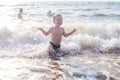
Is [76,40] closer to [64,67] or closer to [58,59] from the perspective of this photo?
[58,59]

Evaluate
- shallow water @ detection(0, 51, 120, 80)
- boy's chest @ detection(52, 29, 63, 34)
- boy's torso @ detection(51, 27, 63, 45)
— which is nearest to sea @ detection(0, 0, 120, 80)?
shallow water @ detection(0, 51, 120, 80)

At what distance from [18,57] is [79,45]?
2.77m

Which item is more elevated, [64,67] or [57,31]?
[57,31]

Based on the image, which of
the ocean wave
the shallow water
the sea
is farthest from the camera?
the ocean wave

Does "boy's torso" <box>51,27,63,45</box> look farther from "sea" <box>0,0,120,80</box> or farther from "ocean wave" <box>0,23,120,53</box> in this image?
"ocean wave" <box>0,23,120,53</box>

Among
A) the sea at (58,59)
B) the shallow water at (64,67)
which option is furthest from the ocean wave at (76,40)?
the shallow water at (64,67)

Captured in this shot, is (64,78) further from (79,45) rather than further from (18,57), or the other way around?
(79,45)

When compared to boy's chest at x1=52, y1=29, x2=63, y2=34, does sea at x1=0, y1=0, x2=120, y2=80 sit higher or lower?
lower

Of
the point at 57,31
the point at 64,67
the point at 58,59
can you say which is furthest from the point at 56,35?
the point at 64,67

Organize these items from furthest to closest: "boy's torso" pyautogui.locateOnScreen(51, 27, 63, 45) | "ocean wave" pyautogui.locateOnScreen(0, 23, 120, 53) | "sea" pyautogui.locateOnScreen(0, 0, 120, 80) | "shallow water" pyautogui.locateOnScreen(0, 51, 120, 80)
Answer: "ocean wave" pyautogui.locateOnScreen(0, 23, 120, 53) → "boy's torso" pyautogui.locateOnScreen(51, 27, 63, 45) → "sea" pyautogui.locateOnScreen(0, 0, 120, 80) → "shallow water" pyautogui.locateOnScreen(0, 51, 120, 80)

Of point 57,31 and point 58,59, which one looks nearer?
point 58,59

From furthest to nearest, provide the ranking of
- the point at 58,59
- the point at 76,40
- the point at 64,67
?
1. the point at 76,40
2. the point at 58,59
3. the point at 64,67

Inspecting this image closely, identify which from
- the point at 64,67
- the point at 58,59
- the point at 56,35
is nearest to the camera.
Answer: the point at 64,67

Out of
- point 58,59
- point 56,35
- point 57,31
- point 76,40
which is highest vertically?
point 57,31
